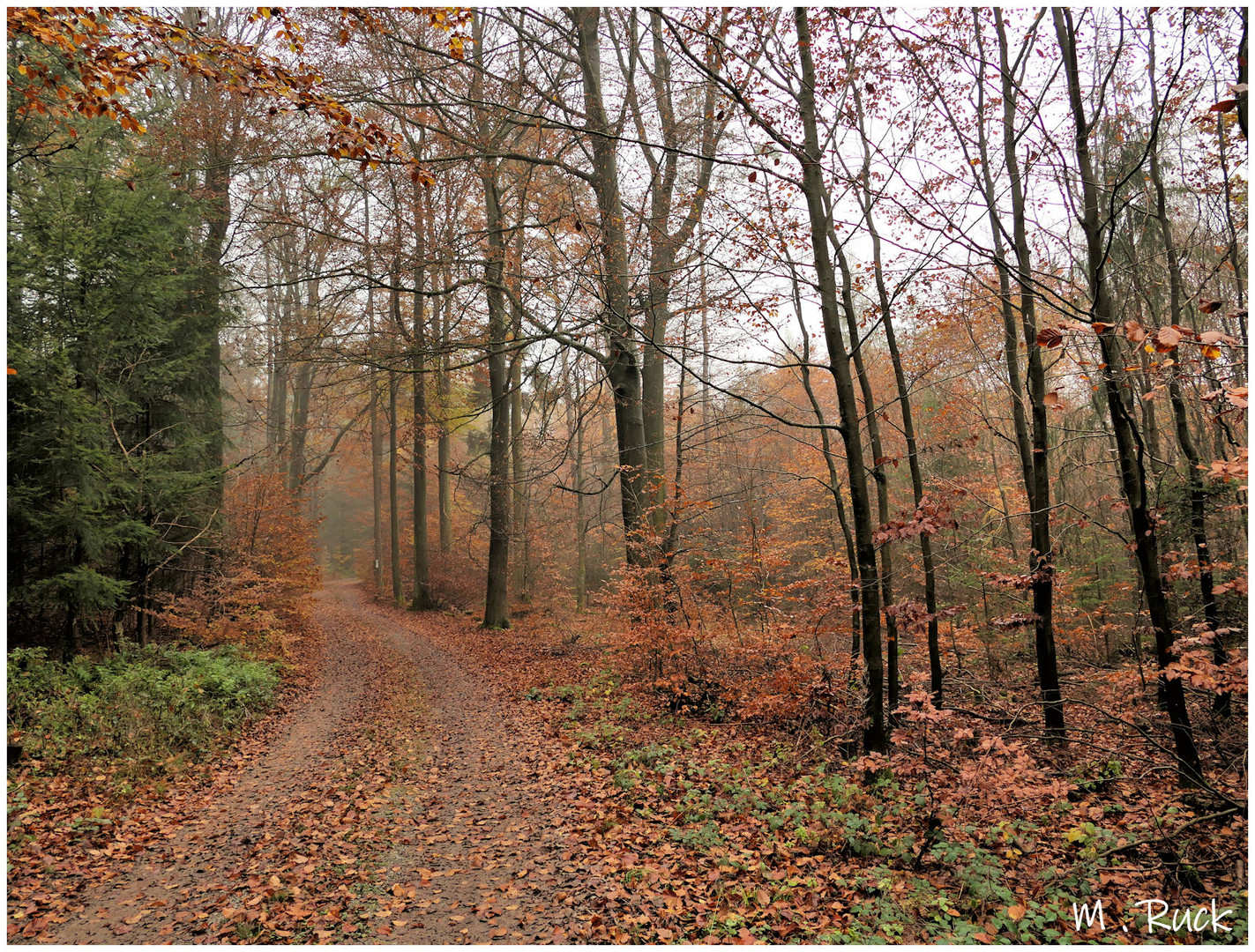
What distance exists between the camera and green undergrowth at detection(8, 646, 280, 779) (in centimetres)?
626

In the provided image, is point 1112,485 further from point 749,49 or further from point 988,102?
point 749,49

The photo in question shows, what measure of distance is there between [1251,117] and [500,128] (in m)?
9.24

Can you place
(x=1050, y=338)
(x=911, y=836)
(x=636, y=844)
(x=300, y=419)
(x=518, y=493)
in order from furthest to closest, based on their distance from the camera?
(x=300, y=419) → (x=518, y=493) → (x=636, y=844) → (x=911, y=836) → (x=1050, y=338)

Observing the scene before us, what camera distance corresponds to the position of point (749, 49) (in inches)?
222

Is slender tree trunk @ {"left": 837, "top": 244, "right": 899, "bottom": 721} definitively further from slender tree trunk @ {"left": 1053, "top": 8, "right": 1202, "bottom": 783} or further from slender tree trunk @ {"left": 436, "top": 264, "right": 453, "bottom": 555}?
slender tree trunk @ {"left": 436, "top": 264, "right": 453, "bottom": 555}

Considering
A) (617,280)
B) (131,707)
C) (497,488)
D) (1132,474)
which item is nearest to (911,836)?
(1132,474)

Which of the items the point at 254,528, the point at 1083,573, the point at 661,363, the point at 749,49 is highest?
the point at 749,49

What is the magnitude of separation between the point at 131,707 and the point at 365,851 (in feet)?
13.7

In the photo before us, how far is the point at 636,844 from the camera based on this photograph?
4910 millimetres

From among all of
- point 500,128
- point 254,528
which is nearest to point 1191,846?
point 500,128

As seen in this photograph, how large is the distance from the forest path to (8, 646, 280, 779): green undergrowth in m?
0.69

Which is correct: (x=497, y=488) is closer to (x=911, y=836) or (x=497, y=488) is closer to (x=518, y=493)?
(x=518, y=493)

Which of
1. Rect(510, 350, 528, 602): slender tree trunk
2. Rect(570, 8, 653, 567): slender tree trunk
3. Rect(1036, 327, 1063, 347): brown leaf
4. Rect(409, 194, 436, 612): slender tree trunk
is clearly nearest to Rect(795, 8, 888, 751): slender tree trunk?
Rect(1036, 327, 1063, 347): brown leaf

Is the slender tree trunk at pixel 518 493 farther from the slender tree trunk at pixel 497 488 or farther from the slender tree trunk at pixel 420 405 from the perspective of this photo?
the slender tree trunk at pixel 420 405
